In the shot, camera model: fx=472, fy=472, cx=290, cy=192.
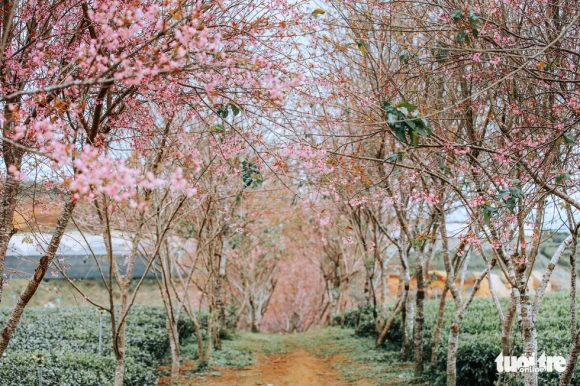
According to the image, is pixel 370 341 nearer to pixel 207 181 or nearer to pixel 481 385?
pixel 481 385

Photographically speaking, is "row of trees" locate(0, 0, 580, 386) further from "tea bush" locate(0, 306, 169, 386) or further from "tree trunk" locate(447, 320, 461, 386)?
"tea bush" locate(0, 306, 169, 386)

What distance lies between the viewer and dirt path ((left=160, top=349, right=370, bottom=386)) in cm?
911

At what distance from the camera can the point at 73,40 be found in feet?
15.7

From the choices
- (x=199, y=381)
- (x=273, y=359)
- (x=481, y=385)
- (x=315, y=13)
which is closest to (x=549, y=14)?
(x=315, y=13)

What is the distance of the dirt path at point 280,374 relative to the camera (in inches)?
359

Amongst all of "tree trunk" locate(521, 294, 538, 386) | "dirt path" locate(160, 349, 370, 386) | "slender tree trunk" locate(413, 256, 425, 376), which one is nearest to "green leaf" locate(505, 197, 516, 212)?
"tree trunk" locate(521, 294, 538, 386)

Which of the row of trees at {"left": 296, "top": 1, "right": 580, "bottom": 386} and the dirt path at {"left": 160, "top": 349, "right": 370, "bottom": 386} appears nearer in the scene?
the row of trees at {"left": 296, "top": 1, "right": 580, "bottom": 386}

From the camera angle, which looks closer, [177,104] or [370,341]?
Answer: [177,104]

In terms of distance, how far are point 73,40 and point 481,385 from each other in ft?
23.4

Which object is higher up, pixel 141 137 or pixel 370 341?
pixel 141 137

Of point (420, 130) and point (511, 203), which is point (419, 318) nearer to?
point (511, 203)

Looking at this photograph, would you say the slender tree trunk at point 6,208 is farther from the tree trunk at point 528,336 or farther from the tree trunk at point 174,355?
the tree trunk at point 528,336

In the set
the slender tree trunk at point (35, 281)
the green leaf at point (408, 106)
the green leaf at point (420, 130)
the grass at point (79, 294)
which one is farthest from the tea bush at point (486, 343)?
the grass at point (79, 294)

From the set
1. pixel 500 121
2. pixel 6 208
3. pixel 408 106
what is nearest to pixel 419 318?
pixel 500 121
